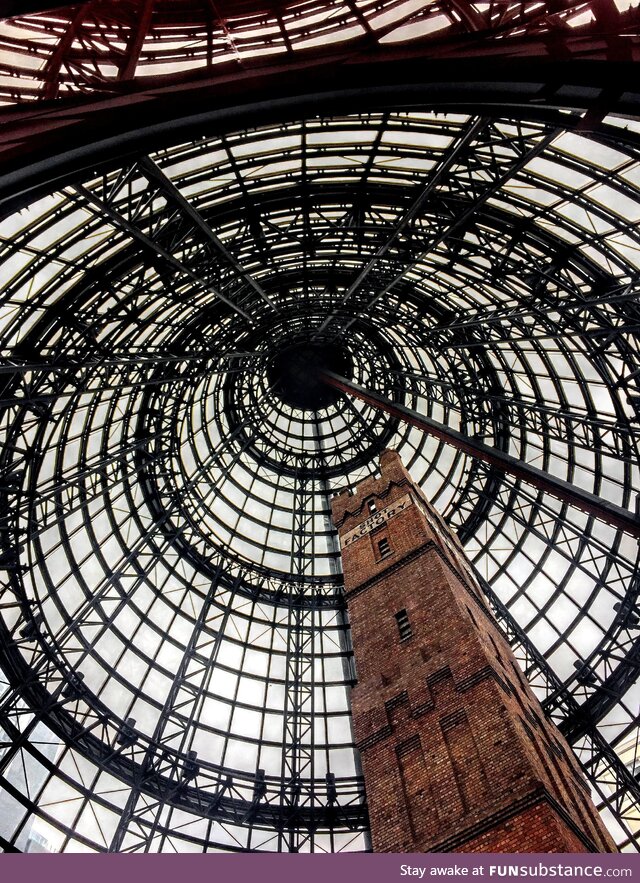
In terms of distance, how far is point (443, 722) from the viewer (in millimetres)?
16734

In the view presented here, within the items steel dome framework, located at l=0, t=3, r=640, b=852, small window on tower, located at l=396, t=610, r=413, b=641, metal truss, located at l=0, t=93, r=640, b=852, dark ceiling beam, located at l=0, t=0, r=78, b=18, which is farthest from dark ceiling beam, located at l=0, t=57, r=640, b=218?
small window on tower, located at l=396, t=610, r=413, b=641

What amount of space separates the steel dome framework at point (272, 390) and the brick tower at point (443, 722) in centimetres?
610

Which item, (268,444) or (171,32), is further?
(268,444)

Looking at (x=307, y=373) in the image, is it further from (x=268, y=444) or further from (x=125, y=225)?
(x=125, y=225)

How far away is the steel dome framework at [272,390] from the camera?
301 inches

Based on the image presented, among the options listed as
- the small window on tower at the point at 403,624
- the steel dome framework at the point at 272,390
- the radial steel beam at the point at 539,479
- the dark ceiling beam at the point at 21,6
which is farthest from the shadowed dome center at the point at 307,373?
the dark ceiling beam at the point at 21,6

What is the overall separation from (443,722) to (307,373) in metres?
25.6

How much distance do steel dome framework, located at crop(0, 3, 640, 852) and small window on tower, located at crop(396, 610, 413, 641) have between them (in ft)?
23.5

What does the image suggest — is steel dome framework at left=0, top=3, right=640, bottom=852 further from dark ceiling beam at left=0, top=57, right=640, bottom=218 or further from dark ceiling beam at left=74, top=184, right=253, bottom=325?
dark ceiling beam at left=74, top=184, right=253, bottom=325

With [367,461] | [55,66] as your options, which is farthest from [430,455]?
[55,66]

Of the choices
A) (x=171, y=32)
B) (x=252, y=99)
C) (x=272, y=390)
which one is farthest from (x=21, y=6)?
(x=272, y=390)

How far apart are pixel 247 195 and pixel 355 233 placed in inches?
208

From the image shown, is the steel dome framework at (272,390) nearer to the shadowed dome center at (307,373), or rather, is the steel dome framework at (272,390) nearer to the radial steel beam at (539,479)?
the shadowed dome center at (307,373)

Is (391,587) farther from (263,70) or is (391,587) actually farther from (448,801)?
(263,70)
